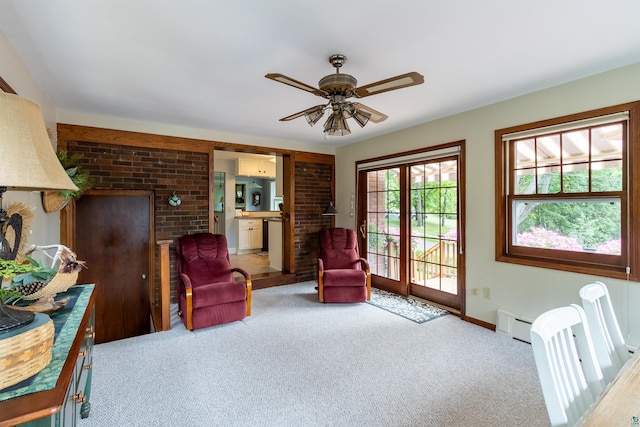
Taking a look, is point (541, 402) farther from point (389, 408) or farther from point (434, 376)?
point (389, 408)

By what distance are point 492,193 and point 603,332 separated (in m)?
2.15

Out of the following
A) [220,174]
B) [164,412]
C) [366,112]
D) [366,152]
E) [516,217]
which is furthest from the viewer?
[220,174]

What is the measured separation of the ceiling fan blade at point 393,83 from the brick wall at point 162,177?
3090 millimetres

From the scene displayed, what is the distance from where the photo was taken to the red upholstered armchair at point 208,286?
10.8 ft

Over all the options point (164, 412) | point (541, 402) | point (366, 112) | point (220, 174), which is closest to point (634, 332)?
point (541, 402)

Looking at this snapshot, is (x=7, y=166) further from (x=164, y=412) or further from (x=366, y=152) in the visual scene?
(x=366, y=152)

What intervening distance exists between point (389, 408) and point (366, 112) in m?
2.12

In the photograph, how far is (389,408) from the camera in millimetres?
2061

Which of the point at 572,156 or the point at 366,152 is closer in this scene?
the point at 572,156

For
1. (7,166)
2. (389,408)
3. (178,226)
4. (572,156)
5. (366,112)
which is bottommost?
(389,408)

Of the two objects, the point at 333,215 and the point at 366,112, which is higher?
the point at 366,112

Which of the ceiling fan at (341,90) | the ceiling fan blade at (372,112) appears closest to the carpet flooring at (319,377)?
the ceiling fan at (341,90)

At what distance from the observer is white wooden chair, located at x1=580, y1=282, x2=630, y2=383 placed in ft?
4.62

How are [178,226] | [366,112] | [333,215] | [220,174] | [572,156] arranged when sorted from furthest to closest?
[220,174] → [333,215] → [178,226] → [572,156] → [366,112]
